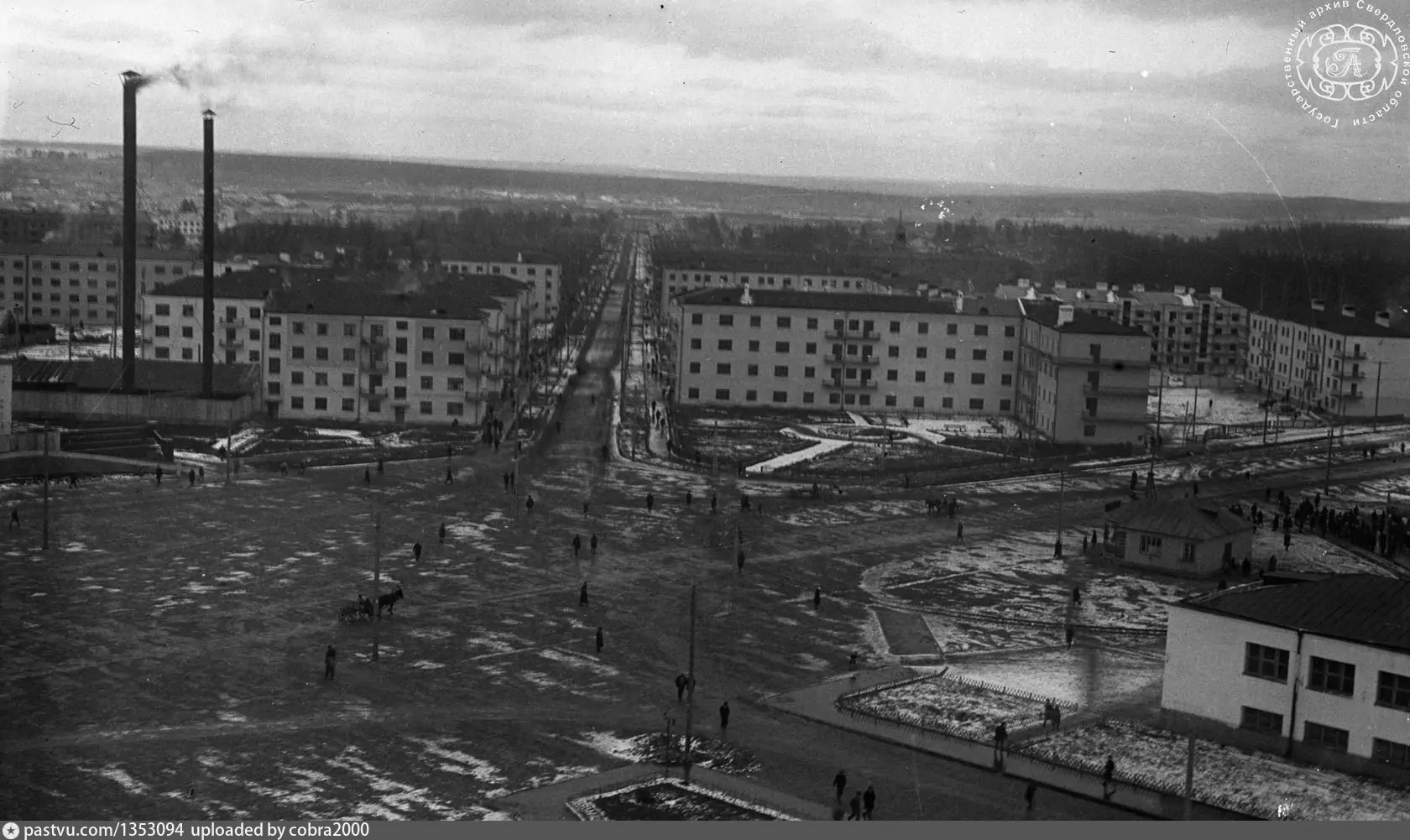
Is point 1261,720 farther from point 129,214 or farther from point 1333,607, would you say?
point 129,214

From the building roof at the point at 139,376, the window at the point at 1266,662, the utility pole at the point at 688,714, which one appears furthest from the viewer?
the building roof at the point at 139,376

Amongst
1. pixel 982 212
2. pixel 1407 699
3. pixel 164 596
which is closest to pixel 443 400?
pixel 164 596

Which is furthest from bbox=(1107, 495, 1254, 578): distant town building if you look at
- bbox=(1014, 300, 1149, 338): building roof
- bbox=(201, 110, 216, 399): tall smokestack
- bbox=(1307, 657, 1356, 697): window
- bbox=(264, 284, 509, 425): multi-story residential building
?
bbox=(201, 110, 216, 399): tall smokestack

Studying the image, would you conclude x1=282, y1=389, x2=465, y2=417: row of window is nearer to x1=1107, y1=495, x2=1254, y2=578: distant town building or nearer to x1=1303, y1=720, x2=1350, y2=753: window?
x1=1107, y1=495, x2=1254, y2=578: distant town building

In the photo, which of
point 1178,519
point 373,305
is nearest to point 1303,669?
point 1178,519

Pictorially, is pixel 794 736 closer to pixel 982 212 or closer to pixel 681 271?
pixel 681 271

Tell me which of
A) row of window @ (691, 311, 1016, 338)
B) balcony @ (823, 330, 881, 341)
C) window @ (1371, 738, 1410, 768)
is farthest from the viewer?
balcony @ (823, 330, 881, 341)

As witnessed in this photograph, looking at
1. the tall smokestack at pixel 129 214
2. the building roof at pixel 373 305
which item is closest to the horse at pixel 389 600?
the tall smokestack at pixel 129 214

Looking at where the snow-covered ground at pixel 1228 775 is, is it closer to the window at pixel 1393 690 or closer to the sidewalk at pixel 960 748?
the sidewalk at pixel 960 748
